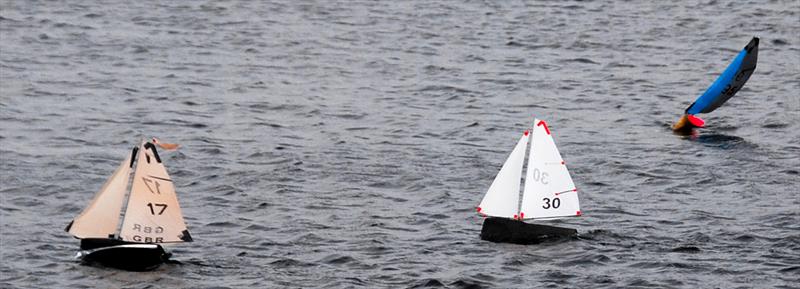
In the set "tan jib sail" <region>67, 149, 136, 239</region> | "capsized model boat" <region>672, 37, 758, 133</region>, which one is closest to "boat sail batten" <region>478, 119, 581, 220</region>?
"tan jib sail" <region>67, 149, 136, 239</region>

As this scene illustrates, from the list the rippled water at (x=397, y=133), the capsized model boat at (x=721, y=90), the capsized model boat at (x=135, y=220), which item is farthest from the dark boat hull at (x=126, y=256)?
the capsized model boat at (x=721, y=90)

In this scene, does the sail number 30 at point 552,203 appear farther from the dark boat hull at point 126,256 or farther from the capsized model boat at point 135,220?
the dark boat hull at point 126,256

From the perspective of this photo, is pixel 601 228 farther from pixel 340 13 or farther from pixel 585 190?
pixel 340 13

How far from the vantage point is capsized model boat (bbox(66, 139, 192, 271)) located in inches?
1930

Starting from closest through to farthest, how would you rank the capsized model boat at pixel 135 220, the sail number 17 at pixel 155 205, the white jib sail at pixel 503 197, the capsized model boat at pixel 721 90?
the capsized model boat at pixel 135 220 → the sail number 17 at pixel 155 205 → the white jib sail at pixel 503 197 → the capsized model boat at pixel 721 90

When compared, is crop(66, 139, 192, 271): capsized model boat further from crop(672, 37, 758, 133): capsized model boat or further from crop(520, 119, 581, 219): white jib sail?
crop(672, 37, 758, 133): capsized model boat

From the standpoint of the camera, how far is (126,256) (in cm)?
4900

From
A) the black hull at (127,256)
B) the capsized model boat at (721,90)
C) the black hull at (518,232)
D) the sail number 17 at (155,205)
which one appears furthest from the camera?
the capsized model boat at (721,90)

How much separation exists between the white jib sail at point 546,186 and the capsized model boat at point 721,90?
857 inches

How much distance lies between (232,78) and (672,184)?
33.8 meters

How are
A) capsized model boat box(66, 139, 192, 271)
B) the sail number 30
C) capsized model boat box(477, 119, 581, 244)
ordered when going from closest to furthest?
capsized model boat box(66, 139, 192, 271)
capsized model boat box(477, 119, 581, 244)
the sail number 30

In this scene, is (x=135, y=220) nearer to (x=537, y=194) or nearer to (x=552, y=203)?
(x=537, y=194)

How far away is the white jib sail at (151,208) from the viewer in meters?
49.1

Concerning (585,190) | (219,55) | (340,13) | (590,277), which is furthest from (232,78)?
(590,277)
